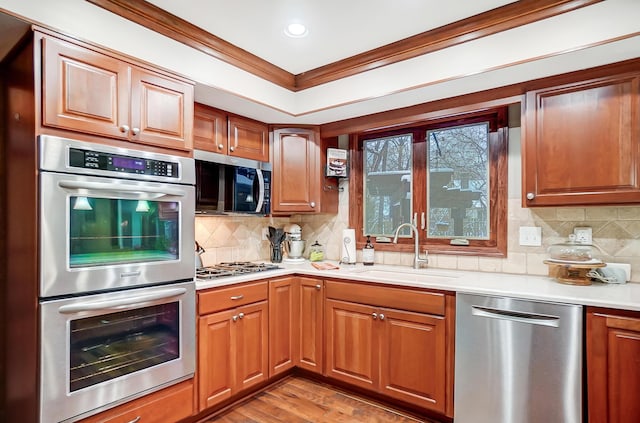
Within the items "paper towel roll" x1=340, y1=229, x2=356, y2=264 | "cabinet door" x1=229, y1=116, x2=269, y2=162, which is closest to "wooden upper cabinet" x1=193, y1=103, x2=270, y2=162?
"cabinet door" x1=229, y1=116, x2=269, y2=162

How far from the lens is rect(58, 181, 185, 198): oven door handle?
1.60 m

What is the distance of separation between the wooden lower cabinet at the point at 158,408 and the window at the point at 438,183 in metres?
1.88

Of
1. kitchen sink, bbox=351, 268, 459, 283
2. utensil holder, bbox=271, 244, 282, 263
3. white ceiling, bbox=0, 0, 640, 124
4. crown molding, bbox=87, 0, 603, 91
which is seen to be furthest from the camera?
utensil holder, bbox=271, 244, 282, 263

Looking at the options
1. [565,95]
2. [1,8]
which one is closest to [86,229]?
[1,8]

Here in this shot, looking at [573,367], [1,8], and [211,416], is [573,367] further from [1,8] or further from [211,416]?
[1,8]

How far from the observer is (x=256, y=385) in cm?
259

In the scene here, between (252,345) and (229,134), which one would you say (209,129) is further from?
(252,345)

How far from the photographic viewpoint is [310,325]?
2764mm

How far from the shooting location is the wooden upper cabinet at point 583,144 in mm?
1882

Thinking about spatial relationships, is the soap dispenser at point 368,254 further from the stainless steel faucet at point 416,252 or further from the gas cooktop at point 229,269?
the gas cooktop at point 229,269

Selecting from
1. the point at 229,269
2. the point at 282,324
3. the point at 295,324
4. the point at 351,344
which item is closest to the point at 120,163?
the point at 229,269

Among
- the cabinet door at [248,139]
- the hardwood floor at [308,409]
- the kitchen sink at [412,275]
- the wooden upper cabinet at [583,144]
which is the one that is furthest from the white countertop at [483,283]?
the cabinet door at [248,139]

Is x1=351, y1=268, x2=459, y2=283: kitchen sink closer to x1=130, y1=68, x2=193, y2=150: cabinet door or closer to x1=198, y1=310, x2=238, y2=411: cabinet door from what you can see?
x1=198, y1=310, x2=238, y2=411: cabinet door

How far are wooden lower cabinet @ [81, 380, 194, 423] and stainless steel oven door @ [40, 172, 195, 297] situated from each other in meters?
0.62
